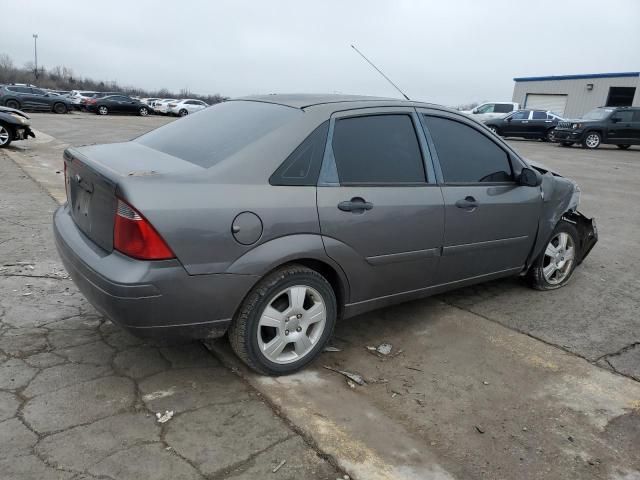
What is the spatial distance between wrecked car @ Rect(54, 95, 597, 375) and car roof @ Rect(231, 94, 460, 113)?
17 mm

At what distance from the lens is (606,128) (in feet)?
72.7

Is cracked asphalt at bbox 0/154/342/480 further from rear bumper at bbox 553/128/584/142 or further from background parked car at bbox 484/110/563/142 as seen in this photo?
background parked car at bbox 484/110/563/142

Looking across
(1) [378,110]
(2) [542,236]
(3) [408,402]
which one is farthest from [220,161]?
(2) [542,236]

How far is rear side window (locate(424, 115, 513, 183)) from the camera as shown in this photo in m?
3.73

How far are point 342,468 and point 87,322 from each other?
2.18 m

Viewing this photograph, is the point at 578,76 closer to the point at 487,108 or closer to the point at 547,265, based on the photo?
the point at 487,108

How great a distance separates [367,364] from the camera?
11.2ft

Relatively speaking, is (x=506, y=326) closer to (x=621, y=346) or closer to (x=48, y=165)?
(x=621, y=346)

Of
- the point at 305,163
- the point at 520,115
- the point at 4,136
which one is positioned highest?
the point at 520,115

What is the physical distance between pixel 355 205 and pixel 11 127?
1247 cm

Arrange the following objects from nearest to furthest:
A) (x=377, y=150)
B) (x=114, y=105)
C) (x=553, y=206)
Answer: (x=377, y=150) < (x=553, y=206) < (x=114, y=105)

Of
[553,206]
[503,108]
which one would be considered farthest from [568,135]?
[553,206]

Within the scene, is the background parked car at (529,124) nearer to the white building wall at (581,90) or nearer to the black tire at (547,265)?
the white building wall at (581,90)

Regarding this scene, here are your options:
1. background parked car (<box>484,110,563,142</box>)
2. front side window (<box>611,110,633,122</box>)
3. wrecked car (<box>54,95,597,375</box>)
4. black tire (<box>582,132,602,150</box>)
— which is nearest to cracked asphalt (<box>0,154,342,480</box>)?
wrecked car (<box>54,95,597,375</box>)
